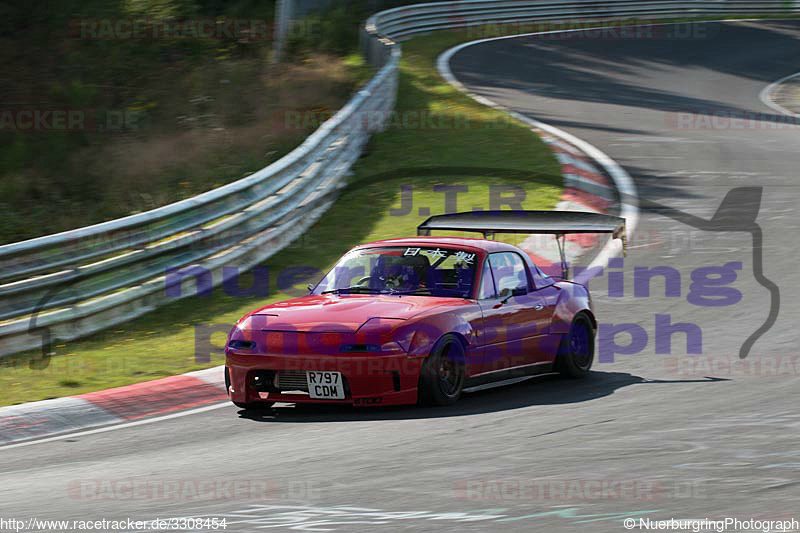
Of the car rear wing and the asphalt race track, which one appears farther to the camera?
the car rear wing

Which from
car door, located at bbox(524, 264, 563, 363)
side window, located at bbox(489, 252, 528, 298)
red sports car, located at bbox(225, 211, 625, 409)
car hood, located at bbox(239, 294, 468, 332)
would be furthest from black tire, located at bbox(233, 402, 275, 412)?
car door, located at bbox(524, 264, 563, 363)

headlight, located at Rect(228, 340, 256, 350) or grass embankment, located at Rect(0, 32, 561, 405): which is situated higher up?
headlight, located at Rect(228, 340, 256, 350)

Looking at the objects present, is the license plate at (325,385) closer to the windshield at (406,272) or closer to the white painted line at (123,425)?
the white painted line at (123,425)

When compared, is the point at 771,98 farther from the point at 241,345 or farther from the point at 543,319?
the point at 241,345

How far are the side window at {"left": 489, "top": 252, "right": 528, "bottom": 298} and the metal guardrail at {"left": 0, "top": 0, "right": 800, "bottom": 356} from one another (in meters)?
3.95

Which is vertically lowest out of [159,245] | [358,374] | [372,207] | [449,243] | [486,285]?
[372,207]

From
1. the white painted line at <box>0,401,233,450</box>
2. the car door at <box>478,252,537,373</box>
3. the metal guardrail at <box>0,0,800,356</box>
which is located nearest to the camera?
the white painted line at <box>0,401,233,450</box>

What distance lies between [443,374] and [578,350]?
70.5 inches

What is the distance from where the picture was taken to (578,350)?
31.3 feet

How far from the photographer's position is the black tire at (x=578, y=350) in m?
9.39

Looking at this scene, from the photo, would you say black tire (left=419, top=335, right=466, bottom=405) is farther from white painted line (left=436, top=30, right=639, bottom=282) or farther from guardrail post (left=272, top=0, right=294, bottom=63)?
guardrail post (left=272, top=0, right=294, bottom=63)

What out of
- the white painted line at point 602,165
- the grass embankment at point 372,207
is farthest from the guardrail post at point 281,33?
the white painted line at point 602,165

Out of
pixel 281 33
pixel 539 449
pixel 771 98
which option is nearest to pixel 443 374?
pixel 539 449

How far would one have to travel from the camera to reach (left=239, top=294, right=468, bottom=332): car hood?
316 inches
